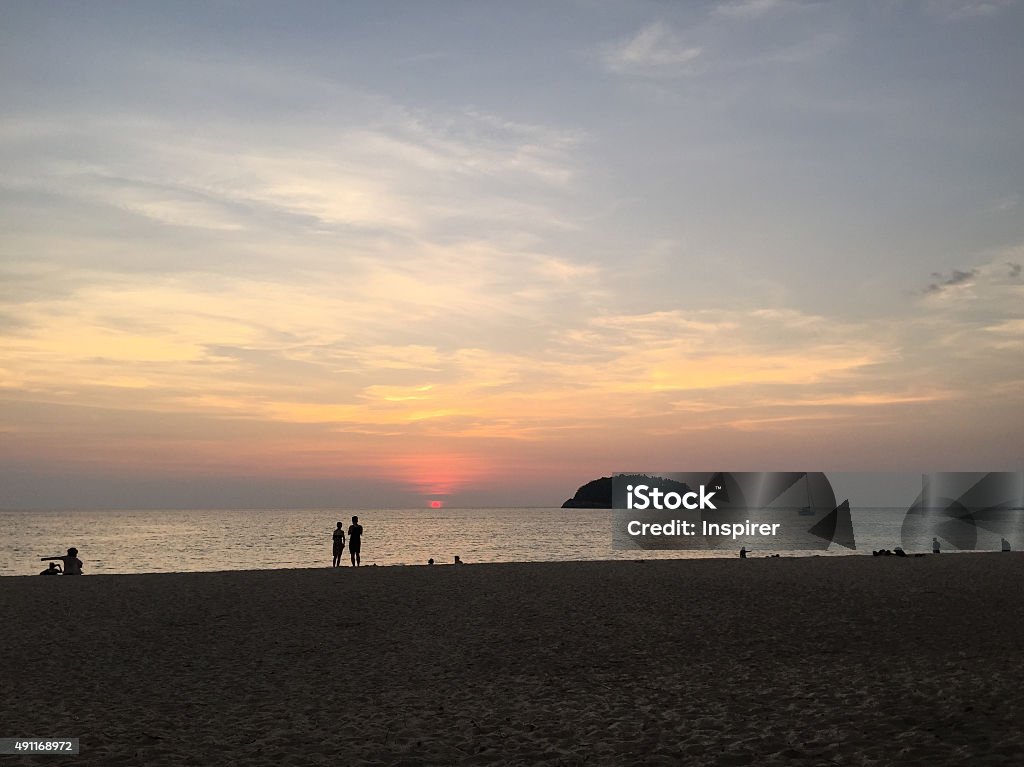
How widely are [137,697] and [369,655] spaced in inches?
173

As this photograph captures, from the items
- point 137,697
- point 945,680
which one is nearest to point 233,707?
point 137,697

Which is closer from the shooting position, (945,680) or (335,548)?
(945,680)

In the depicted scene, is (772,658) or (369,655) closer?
(772,658)

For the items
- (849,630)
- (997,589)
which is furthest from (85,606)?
(997,589)

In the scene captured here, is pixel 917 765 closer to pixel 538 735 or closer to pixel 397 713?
pixel 538 735

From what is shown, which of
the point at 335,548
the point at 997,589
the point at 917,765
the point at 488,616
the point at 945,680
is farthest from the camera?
the point at 335,548

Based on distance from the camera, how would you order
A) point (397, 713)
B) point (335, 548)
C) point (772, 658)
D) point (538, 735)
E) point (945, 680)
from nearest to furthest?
1. point (538, 735)
2. point (397, 713)
3. point (945, 680)
4. point (772, 658)
5. point (335, 548)

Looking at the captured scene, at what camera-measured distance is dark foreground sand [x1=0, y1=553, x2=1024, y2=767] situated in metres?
9.52

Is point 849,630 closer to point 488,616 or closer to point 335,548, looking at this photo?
point 488,616

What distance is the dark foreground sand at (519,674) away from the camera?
952cm

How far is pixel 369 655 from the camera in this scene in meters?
15.7

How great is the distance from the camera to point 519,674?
13844mm

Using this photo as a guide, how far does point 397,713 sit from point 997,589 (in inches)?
849

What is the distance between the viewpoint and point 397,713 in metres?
11.3
